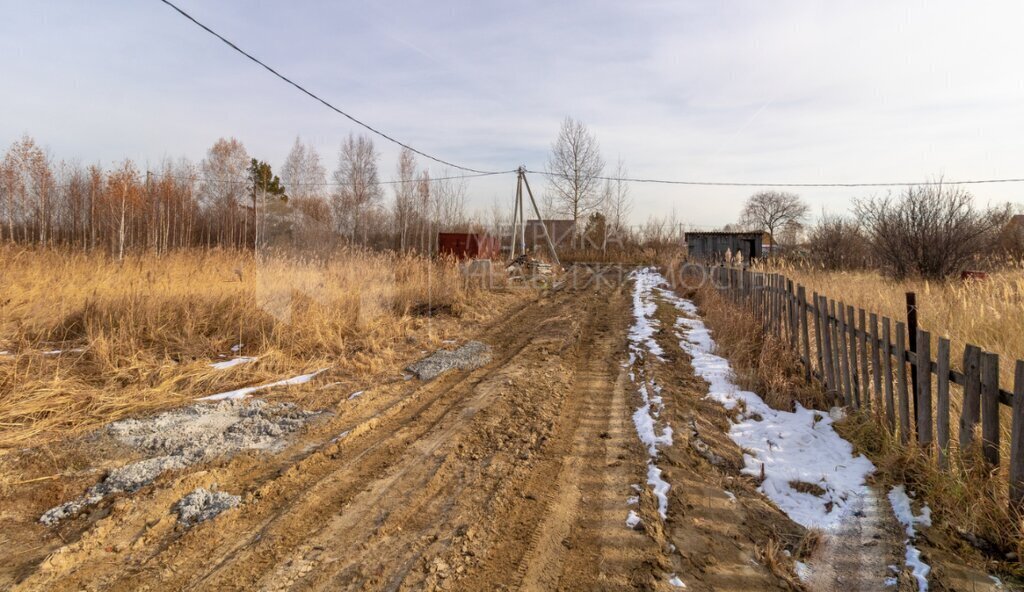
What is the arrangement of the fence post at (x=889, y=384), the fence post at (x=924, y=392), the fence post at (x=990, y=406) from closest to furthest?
the fence post at (x=990, y=406), the fence post at (x=924, y=392), the fence post at (x=889, y=384)

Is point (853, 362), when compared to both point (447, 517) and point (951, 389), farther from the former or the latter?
point (447, 517)

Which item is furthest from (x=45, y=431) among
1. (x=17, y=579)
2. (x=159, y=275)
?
(x=159, y=275)

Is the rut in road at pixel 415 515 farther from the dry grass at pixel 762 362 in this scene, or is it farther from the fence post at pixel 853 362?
the fence post at pixel 853 362

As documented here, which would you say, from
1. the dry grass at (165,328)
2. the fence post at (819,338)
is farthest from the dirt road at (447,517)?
the dry grass at (165,328)

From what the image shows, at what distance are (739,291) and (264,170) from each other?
136 ft

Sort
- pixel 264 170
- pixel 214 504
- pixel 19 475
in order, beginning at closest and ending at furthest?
pixel 214 504 < pixel 19 475 < pixel 264 170

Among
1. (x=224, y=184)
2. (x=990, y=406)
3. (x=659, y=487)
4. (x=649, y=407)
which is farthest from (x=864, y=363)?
(x=224, y=184)

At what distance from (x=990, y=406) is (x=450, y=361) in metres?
5.30

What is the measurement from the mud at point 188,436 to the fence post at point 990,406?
5081mm

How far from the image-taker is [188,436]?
152 inches

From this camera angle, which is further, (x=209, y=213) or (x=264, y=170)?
(x=264, y=170)

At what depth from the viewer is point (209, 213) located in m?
31.5

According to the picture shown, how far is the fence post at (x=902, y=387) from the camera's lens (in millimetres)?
3781

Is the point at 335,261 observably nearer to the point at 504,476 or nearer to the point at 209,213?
the point at 504,476
